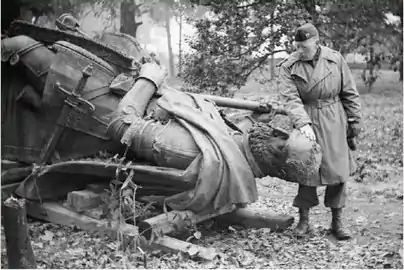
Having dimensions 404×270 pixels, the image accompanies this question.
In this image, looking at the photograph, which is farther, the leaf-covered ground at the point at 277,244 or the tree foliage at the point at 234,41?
the tree foliage at the point at 234,41

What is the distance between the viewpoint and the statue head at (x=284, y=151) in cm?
425

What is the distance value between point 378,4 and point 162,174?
8.01ft

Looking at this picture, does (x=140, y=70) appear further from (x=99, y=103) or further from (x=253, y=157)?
(x=253, y=157)

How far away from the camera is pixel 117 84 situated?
508 cm

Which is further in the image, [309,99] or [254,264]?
[309,99]

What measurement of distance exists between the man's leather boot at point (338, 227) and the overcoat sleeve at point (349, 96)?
0.66 metres

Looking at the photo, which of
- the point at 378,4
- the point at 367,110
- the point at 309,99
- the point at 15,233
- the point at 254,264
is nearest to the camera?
the point at 15,233

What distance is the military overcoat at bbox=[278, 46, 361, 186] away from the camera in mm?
4539

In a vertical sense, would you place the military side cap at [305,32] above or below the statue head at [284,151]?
above

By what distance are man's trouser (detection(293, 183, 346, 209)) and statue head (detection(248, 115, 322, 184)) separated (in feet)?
0.96

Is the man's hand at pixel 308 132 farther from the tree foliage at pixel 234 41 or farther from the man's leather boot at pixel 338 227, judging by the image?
the tree foliage at pixel 234 41

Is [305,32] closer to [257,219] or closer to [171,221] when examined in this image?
[257,219]

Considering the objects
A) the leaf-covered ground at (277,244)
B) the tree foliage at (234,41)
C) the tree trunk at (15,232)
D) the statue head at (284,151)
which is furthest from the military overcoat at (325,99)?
the tree trunk at (15,232)

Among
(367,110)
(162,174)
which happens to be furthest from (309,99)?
(367,110)
